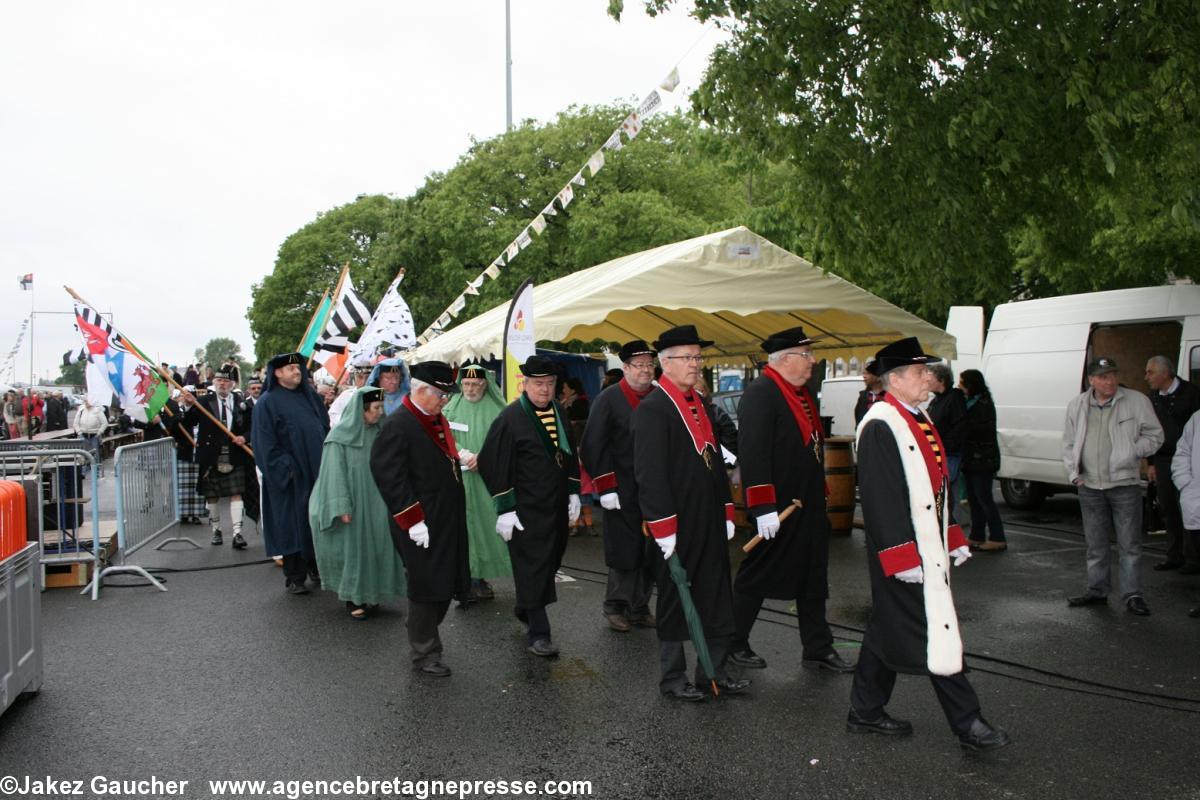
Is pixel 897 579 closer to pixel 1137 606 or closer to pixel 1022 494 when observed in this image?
pixel 1137 606

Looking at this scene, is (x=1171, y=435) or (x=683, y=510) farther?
(x=1171, y=435)

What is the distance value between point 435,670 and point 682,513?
1805 mm

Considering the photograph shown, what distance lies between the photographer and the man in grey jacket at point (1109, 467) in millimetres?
7594

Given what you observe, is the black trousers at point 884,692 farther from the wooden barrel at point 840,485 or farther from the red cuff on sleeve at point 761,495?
the wooden barrel at point 840,485

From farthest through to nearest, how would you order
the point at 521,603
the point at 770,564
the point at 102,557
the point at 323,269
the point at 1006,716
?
the point at 323,269, the point at 102,557, the point at 521,603, the point at 770,564, the point at 1006,716

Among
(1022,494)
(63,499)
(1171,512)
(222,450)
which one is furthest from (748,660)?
(1022,494)

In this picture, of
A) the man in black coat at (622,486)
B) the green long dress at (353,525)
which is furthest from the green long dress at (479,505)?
the man in black coat at (622,486)

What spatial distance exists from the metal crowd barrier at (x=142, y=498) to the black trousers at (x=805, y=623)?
518 centimetres

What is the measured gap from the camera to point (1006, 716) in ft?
17.6

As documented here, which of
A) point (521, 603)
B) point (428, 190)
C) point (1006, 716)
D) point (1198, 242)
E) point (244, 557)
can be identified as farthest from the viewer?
point (428, 190)

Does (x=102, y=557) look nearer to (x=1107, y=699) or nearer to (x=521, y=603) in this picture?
(x=521, y=603)

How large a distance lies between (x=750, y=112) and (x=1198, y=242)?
9551 millimetres

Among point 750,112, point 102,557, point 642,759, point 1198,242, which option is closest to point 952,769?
point 642,759

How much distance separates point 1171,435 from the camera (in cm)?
946
